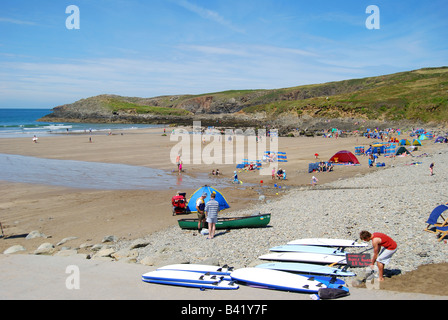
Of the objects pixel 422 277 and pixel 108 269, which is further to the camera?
pixel 108 269

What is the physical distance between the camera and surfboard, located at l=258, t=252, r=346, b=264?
929cm

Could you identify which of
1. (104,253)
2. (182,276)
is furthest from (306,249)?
(104,253)

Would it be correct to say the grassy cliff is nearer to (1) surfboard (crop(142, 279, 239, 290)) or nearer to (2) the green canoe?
(2) the green canoe

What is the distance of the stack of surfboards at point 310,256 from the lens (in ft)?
28.5

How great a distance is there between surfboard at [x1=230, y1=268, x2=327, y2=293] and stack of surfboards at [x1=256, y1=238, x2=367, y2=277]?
66cm

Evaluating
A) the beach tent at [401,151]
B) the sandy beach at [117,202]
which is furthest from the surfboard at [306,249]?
the beach tent at [401,151]

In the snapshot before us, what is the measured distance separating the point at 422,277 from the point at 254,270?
3.91m

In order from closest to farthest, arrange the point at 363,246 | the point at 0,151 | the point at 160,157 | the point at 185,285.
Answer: the point at 185,285 < the point at 363,246 < the point at 160,157 < the point at 0,151

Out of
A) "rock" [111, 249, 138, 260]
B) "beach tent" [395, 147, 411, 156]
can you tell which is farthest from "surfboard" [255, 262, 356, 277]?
"beach tent" [395, 147, 411, 156]

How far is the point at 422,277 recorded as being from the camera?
8.07 meters

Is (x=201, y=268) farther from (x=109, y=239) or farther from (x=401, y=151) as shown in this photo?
(x=401, y=151)

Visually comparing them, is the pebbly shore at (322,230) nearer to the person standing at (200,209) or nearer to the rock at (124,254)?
the rock at (124,254)
